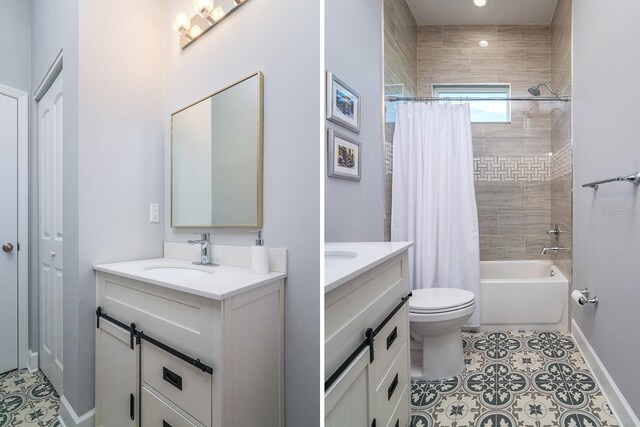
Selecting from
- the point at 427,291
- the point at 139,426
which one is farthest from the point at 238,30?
the point at 139,426

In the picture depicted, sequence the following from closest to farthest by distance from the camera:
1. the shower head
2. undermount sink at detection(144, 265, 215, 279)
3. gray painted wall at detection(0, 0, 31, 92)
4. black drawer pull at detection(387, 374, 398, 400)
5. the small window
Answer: black drawer pull at detection(387, 374, 398, 400) < the small window < the shower head < undermount sink at detection(144, 265, 215, 279) < gray painted wall at detection(0, 0, 31, 92)

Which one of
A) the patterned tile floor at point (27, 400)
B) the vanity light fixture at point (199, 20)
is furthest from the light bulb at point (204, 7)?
the patterned tile floor at point (27, 400)

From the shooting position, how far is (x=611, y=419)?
0.52 metres

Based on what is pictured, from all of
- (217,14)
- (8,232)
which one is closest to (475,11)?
(217,14)

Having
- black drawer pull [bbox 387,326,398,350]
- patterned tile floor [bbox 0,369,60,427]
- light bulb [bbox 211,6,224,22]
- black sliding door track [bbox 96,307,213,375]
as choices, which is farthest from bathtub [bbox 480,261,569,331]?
patterned tile floor [bbox 0,369,60,427]

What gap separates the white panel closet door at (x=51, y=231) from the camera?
136cm

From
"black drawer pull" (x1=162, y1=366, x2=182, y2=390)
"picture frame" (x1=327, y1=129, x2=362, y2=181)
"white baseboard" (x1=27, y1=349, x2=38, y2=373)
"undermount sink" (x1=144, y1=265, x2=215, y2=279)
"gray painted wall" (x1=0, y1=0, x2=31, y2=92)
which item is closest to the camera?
"picture frame" (x1=327, y1=129, x2=362, y2=181)

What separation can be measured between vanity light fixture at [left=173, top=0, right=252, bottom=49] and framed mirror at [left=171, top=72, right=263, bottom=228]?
0.25 meters

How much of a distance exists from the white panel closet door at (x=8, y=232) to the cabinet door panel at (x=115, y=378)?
0.75 metres

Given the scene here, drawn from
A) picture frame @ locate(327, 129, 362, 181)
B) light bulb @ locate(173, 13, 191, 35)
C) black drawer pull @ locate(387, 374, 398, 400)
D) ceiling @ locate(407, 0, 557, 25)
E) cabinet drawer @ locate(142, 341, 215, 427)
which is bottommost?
cabinet drawer @ locate(142, 341, 215, 427)

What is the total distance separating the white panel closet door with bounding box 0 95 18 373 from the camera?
143 centimetres

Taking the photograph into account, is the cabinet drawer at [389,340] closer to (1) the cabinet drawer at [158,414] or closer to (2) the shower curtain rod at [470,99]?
(2) the shower curtain rod at [470,99]

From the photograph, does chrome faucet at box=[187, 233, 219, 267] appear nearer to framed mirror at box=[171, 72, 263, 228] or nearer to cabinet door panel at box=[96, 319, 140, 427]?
framed mirror at box=[171, 72, 263, 228]

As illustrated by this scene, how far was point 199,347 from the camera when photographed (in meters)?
0.78
